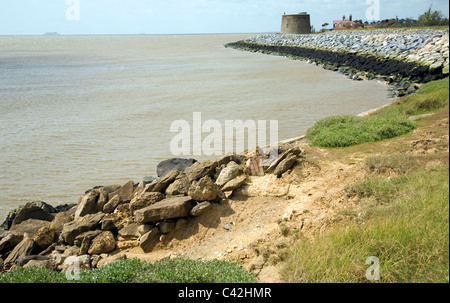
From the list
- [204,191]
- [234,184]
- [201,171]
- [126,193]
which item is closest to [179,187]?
[201,171]

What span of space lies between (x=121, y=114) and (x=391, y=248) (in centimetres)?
1461

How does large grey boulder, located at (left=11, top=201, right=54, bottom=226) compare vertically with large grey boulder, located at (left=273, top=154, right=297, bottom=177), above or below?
below

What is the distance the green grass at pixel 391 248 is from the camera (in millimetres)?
3787

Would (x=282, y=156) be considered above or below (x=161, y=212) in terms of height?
above

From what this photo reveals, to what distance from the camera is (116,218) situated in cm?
707

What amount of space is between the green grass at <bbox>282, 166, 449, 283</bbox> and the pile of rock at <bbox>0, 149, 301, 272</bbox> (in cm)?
247

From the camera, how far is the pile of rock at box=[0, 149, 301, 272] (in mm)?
6191

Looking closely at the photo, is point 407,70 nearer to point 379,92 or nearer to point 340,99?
point 379,92

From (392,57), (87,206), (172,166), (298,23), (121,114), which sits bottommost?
(87,206)

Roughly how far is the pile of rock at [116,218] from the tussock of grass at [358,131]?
1.59 meters

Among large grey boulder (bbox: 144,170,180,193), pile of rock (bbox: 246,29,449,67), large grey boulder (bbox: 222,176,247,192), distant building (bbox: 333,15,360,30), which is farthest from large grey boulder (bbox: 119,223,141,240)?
distant building (bbox: 333,15,360,30)

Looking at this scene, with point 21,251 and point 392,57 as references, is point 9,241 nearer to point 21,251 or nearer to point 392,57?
point 21,251

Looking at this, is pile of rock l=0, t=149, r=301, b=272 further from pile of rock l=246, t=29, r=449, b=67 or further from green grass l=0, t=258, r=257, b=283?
pile of rock l=246, t=29, r=449, b=67

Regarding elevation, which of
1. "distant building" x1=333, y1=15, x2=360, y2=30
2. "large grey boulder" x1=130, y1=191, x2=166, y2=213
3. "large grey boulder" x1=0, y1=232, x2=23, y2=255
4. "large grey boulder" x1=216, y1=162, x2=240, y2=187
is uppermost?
"distant building" x1=333, y1=15, x2=360, y2=30
